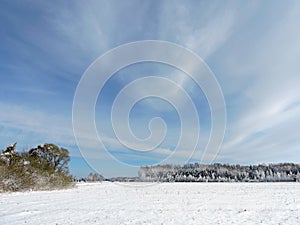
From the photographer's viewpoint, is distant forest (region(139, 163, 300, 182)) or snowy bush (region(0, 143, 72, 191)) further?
distant forest (region(139, 163, 300, 182))

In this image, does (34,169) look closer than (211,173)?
Yes

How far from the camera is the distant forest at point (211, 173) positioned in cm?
9594

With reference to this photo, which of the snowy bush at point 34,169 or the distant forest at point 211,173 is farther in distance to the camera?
the distant forest at point 211,173

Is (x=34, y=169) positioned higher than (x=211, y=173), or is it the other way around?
(x=211, y=173)

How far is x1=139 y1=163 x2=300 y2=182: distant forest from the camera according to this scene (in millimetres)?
95938

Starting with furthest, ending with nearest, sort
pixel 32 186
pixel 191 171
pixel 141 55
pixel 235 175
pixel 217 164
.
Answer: pixel 217 164, pixel 191 171, pixel 235 175, pixel 32 186, pixel 141 55

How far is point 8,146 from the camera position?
90.5 ft

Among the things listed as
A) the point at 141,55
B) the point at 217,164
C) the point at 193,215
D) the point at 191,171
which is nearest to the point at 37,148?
the point at 141,55

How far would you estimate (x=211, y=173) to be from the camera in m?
111

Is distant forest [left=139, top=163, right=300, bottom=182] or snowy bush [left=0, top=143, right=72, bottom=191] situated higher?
distant forest [left=139, top=163, right=300, bottom=182]

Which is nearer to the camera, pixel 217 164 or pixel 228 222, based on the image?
pixel 228 222

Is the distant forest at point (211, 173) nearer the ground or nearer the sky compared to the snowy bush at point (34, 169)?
nearer the sky

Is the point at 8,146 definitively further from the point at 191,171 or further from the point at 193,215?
the point at 191,171

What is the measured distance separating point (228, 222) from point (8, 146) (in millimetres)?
27996
